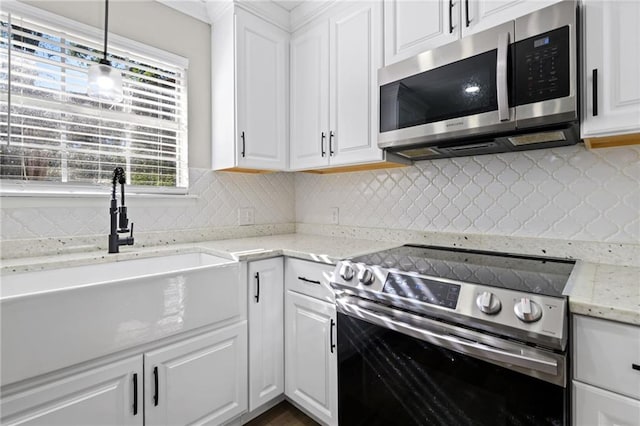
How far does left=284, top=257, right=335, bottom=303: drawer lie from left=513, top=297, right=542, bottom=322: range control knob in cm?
81

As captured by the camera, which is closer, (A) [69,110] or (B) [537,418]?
(B) [537,418]

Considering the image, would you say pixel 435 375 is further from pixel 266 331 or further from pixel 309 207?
pixel 309 207

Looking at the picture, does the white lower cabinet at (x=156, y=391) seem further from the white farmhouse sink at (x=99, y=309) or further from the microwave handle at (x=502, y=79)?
the microwave handle at (x=502, y=79)

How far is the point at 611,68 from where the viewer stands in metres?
1.08

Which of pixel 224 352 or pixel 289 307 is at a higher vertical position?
pixel 289 307

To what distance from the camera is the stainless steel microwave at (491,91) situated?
3.70 feet

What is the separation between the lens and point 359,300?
4.45ft

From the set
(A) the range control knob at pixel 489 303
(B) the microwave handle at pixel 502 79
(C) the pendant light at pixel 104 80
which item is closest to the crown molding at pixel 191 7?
(C) the pendant light at pixel 104 80

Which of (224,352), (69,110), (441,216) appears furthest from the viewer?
(441,216)

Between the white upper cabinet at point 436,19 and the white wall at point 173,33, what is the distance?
1.25m

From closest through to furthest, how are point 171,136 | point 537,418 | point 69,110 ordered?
point 537,418 → point 69,110 → point 171,136

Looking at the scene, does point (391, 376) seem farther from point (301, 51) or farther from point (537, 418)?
point (301, 51)

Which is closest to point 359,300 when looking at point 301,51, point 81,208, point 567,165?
point 567,165

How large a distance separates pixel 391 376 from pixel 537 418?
19.0 inches
